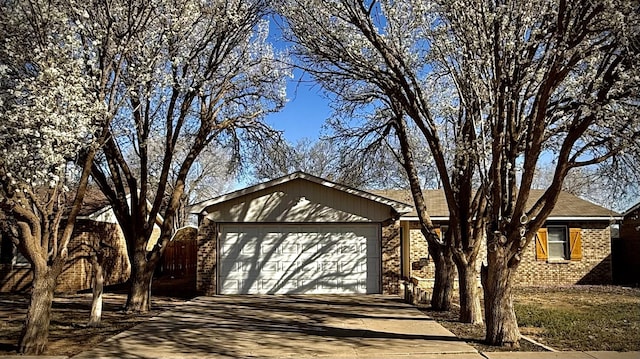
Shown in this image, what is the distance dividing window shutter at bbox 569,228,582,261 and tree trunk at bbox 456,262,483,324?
10.6m

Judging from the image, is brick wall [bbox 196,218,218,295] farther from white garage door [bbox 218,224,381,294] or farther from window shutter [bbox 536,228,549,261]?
window shutter [bbox 536,228,549,261]

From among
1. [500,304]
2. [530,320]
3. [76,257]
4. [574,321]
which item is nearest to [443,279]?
[530,320]

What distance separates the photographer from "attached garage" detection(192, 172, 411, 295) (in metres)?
17.6

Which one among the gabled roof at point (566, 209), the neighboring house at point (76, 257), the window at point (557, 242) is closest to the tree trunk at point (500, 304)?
the gabled roof at point (566, 209)

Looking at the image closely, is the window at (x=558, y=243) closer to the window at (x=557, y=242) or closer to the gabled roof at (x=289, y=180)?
the window at (x=557, y=242)

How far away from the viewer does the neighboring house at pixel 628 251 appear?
22.0 m

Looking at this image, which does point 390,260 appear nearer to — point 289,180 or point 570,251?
point 289,180

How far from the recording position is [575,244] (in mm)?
21031

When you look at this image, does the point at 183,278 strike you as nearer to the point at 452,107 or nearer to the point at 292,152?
the point at 292,152

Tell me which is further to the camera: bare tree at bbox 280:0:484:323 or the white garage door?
the white garage door

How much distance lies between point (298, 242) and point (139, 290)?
5.46 meters

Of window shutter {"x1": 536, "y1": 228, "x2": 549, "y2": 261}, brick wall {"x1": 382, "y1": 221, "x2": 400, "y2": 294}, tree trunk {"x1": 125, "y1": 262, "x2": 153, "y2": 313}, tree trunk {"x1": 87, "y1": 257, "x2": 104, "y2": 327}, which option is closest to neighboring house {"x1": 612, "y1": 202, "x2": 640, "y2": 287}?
window shutter {"x1": 536, "y1": 228, "x2": 549, "y2": 261}

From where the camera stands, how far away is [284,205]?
1770 cm

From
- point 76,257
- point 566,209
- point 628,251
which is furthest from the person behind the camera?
point 628,251
